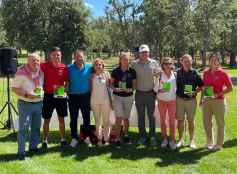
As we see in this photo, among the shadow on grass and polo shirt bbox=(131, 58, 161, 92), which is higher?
polo shirt bbox=(131, 58, 161, 92)

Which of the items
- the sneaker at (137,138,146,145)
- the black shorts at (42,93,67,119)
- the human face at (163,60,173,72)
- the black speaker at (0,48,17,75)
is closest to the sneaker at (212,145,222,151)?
the sneaker at (137,138,146,145)

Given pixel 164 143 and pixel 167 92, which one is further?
pixel 164 143

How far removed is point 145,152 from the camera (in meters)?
7.57

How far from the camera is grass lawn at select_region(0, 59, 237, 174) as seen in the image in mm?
6523

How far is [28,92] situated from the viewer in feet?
22.3

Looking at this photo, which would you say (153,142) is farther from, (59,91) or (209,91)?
(59,91)

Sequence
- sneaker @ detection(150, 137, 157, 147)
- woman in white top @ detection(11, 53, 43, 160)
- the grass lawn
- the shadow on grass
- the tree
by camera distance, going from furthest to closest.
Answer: the tree
sneaker @ detection(150, 137, 157, 147)
the shadow on grass
woman in white top @ detection(11, 53, 43, 160)
the grass lawn

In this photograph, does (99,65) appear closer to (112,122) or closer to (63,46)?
(112,122)

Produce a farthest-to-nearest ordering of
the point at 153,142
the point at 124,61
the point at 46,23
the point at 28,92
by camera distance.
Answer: the point at 46,23 → the point at 153,142 → the point at 124,61 → the point at 28,92

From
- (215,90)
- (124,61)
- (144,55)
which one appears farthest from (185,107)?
(124,61)

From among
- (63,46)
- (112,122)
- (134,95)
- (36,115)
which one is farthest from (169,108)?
(63,46)

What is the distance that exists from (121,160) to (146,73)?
168 cm

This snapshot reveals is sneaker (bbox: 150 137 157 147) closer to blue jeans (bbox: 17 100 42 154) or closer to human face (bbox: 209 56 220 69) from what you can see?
human face (bbox: 209 56 220 69)

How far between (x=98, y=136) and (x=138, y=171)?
166 cm
